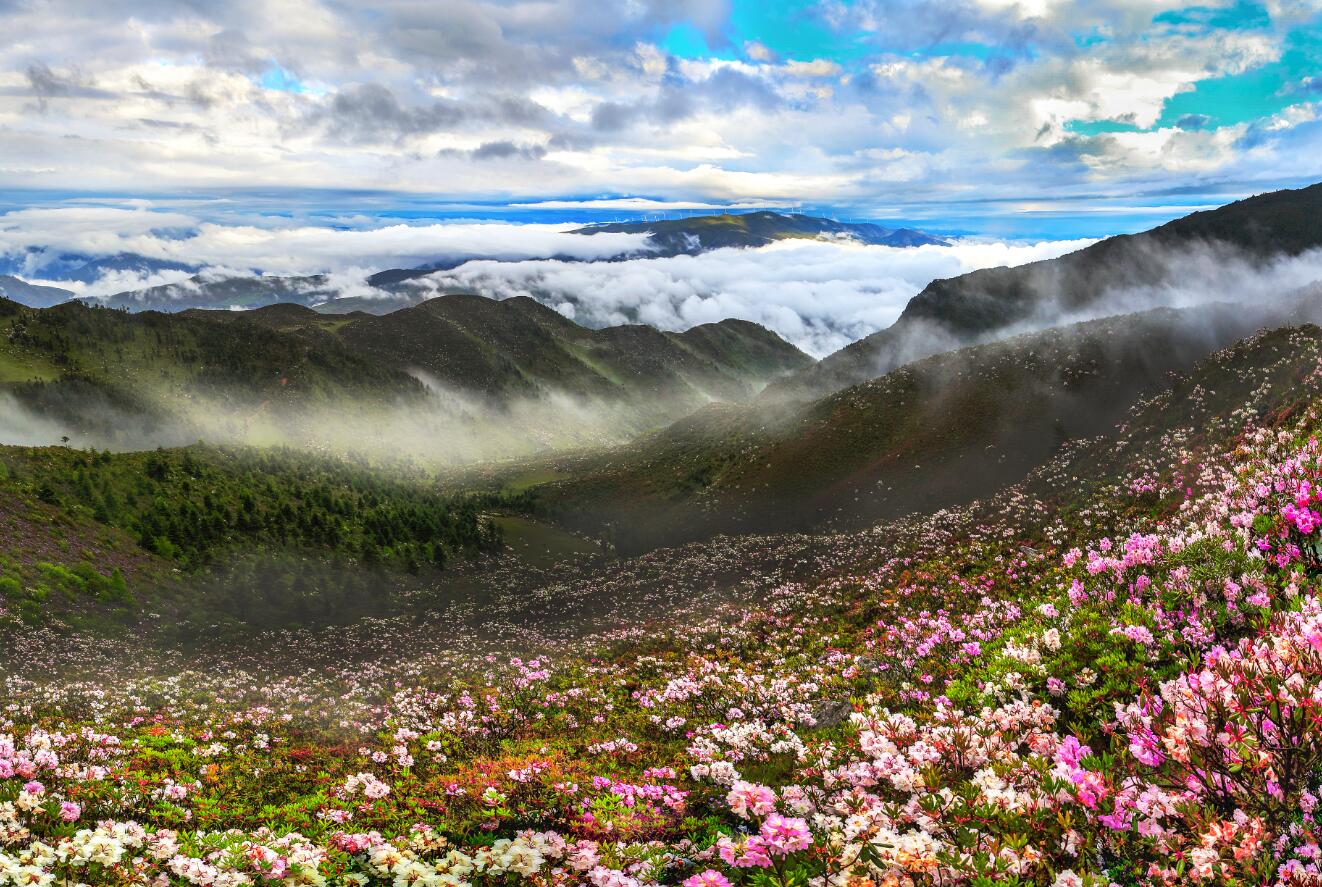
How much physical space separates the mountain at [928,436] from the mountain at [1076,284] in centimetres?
7364

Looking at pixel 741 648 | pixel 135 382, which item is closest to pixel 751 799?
pixel 741 648

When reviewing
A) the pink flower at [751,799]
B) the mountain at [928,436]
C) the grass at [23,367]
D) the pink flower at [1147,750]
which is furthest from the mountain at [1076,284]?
the grass at [23,367]

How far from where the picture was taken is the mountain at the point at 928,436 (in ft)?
240

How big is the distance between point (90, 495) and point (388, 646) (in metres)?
37.1

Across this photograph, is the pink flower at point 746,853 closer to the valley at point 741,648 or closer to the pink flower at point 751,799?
the valley at point 741,648

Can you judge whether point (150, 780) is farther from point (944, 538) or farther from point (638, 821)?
point (944, 538)

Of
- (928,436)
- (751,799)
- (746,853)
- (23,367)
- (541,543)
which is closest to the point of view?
(746,853)

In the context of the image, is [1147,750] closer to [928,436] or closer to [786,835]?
[786,835]

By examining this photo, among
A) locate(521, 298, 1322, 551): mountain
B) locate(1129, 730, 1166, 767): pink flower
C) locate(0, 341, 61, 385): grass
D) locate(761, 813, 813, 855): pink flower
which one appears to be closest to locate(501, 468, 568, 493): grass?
locate(521, 298, 1322, 551): mountain

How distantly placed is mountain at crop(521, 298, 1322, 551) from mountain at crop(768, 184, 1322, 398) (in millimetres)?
73641

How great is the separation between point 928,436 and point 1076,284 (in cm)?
14779

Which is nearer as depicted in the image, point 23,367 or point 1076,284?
point 23,367

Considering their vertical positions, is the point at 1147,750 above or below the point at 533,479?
above

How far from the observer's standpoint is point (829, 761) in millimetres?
7875
